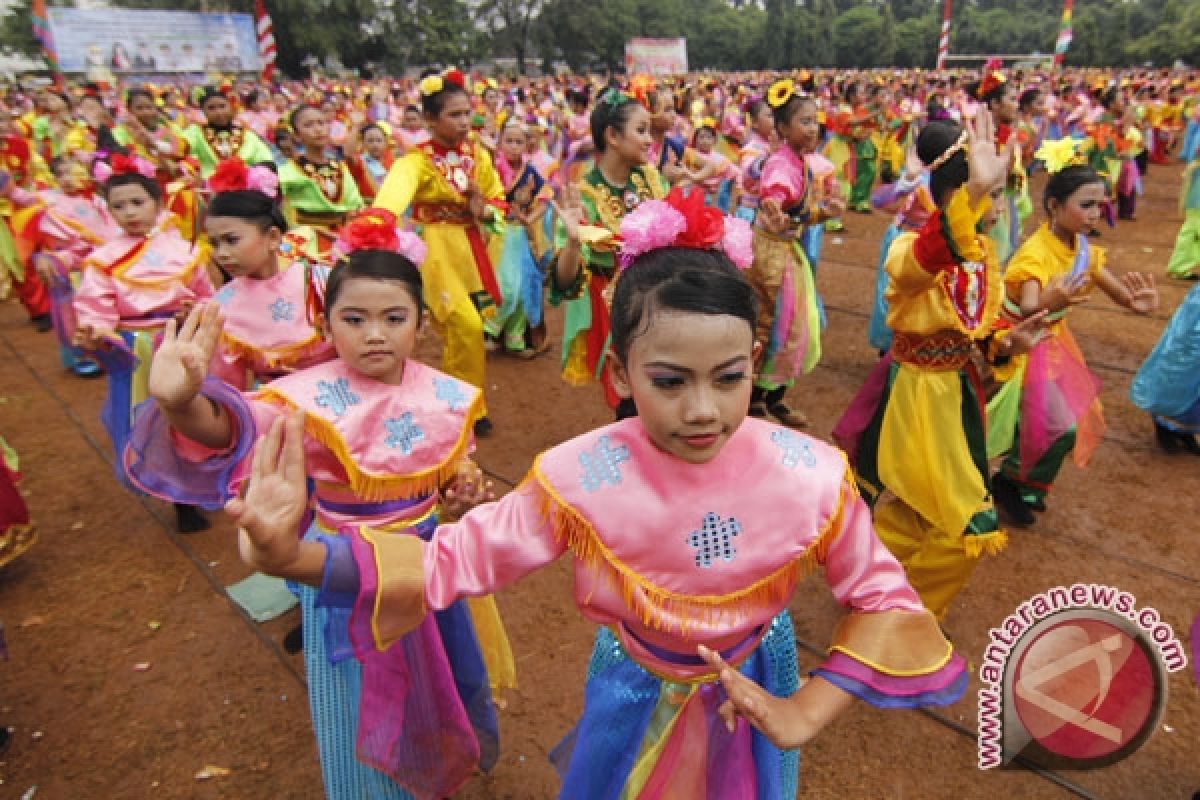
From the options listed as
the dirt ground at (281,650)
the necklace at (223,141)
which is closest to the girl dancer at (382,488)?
the dirt ground at (281,650)

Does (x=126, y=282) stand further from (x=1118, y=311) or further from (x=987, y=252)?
(x=1118, y=311)

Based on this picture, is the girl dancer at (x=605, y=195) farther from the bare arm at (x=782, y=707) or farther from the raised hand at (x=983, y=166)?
the bare arm at (x=782, y=707)

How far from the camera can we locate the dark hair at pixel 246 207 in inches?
113

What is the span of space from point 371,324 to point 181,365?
576 millimetres

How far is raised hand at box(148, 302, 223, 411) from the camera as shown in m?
1.58

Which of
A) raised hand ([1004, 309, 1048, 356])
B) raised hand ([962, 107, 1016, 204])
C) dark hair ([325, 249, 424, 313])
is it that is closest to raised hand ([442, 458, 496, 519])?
dark hair ([325, 249, 424, 313])

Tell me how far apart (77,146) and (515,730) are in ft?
31.4

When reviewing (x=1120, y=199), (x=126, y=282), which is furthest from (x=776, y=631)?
(x=1120, y=199)

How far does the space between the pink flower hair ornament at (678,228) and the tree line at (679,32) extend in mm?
46596

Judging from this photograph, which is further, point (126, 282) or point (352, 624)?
point (126, 282)

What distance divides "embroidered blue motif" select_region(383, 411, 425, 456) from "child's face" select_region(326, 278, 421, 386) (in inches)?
5.5

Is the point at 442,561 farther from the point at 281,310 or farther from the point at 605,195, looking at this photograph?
the point at 605,195

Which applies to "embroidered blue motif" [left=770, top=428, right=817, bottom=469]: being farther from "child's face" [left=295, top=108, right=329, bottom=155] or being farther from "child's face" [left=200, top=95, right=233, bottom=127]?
"child's face" [left=200, top=95, right=233, bottom=127]

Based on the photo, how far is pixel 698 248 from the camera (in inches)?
57.4
